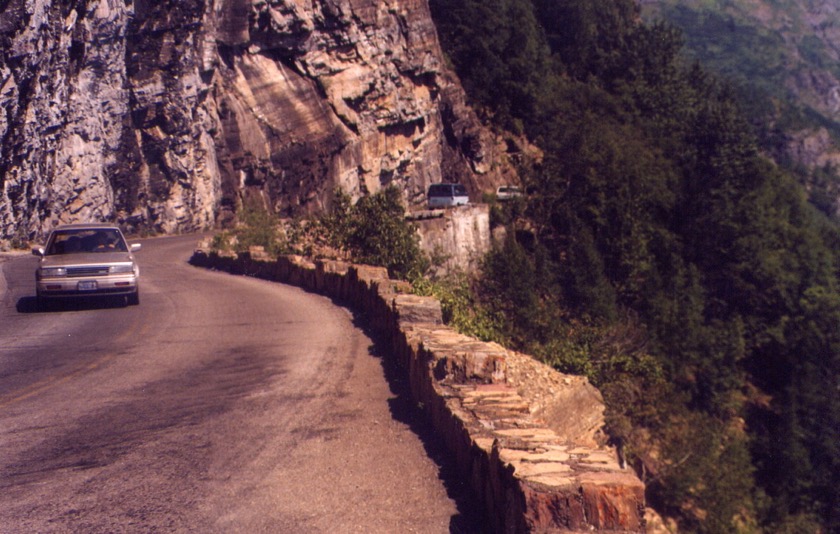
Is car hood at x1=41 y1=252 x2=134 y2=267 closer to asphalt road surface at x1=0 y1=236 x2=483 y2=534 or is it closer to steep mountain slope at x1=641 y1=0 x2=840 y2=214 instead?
asphalt road surface at x1=0 y1=236 x2=483 y2=534

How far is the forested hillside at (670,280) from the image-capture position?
2277 centimetres

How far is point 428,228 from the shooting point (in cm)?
3338

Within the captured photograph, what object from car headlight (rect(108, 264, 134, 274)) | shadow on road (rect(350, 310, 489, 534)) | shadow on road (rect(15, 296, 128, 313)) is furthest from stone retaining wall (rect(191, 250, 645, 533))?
shadow on road (rect(15, 296, 128, 313))

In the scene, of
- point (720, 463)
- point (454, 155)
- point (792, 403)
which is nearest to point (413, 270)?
point (720, 463)

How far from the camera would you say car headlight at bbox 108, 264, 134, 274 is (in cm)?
1533

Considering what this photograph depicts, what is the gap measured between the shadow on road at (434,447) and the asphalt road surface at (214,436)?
A: 0.02 metres

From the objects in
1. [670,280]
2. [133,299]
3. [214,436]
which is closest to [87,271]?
[133,299]

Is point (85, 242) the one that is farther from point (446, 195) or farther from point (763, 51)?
point (763, 51)

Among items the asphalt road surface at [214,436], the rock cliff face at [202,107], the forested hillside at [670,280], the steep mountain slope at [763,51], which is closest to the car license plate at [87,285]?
the asphalt road surface at [214,436]

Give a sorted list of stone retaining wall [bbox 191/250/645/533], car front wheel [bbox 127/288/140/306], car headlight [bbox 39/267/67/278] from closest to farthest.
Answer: stone retaining wall [bbox 191/250/645/533] < car headlight [bbox 39/267/67/278] < car front wheel [bbox 127/288/140/306]

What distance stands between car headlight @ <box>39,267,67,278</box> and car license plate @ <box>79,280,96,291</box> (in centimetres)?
37

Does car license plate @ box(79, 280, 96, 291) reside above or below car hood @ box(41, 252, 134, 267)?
below

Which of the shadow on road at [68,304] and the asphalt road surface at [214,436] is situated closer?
the asphalt road surface at [214,436]

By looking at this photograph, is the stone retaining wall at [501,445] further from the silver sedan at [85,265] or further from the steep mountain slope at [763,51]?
the steep mountain slope at [763,51]
